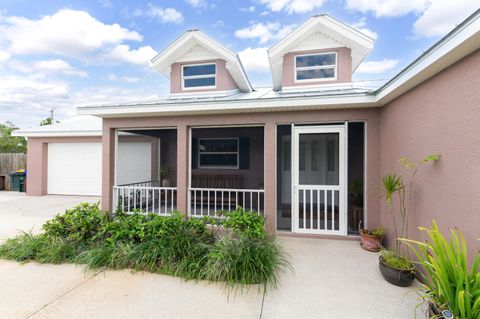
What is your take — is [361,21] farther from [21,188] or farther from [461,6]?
[21,188]

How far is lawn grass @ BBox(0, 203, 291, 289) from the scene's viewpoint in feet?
11.0

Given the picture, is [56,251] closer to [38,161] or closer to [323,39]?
[323,39]

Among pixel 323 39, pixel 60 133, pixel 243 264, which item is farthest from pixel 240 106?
pixel 60 133

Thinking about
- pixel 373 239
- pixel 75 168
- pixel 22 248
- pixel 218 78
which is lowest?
pixel 22 248

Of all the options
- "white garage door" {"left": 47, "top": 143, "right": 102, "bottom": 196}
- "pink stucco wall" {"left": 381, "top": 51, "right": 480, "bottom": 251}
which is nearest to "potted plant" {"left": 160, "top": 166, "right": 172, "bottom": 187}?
"white garage door" {"left": 47, "top": 143, "right": 102, "bottom": 196}

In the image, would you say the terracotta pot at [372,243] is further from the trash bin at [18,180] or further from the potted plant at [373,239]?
the trash bin at [18,180]

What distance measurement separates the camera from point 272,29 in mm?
9219

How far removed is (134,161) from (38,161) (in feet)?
15.9

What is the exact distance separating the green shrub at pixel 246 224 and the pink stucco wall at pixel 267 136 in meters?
0.90

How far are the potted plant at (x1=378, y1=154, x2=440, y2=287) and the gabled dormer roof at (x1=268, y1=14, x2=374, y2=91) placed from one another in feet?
14.0

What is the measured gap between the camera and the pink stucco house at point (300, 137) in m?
2.65

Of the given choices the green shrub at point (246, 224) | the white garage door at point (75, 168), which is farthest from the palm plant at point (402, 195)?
the white garage door at point (75, 168)

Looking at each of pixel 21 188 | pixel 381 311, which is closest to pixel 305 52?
pixel 381 311

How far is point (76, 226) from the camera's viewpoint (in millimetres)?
4391
